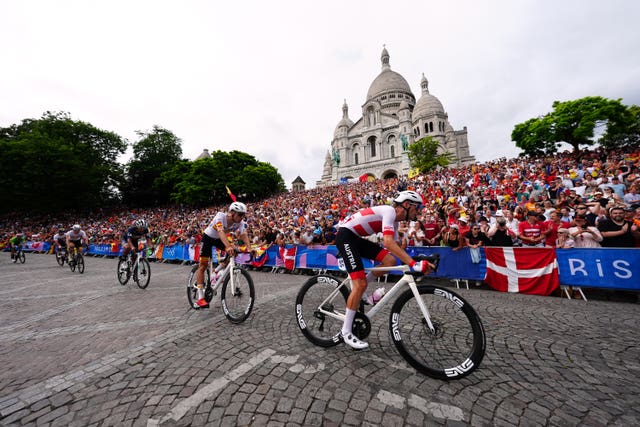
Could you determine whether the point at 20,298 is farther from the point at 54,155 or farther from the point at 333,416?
the point at 54,155

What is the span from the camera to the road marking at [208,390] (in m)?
1.93

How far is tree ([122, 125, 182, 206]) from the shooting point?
45.6 metres

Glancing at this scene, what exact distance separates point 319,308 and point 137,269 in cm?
601

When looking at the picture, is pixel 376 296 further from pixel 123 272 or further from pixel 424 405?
pixel 123 272

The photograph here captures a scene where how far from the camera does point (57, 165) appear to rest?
1476 inches

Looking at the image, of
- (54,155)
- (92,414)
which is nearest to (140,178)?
(54,155)

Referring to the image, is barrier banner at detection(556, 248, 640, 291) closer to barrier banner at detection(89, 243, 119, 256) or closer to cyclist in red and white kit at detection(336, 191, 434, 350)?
cyclist in red and white kit at detection(336, 191, 434, 350)

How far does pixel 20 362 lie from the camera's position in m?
2.88

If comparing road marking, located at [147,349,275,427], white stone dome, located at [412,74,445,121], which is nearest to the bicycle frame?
road marking, located at [147,349,275,427]

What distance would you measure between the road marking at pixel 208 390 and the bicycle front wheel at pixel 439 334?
1.52 m

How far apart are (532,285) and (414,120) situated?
6831cm

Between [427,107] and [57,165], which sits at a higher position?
[427,107]

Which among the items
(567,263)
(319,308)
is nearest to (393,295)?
(319,308)

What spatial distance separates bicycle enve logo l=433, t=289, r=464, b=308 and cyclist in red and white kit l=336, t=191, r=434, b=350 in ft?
2.17
